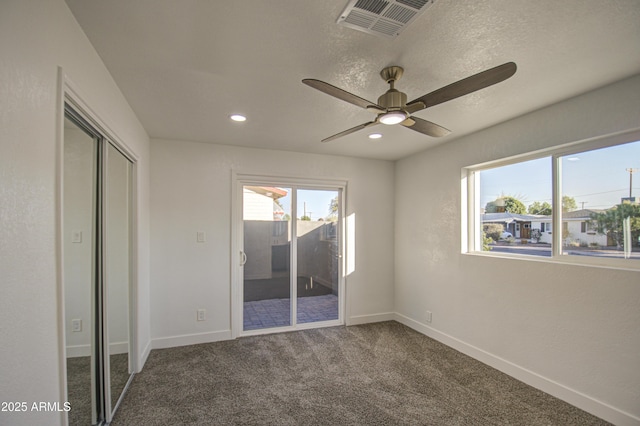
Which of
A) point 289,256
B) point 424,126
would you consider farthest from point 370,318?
point 424,126

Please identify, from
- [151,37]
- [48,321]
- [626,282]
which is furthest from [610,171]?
[48,321]

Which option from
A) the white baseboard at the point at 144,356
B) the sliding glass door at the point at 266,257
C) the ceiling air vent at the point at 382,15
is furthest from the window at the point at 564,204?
the white baseboard at the point at 144,356

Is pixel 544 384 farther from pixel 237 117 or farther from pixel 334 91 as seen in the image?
pixel 237 117

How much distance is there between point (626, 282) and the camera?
2137 millimetres

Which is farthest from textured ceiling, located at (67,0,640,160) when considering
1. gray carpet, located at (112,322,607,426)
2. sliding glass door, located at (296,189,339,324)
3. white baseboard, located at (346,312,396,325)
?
white baseboard, located at (346,312,396,325)

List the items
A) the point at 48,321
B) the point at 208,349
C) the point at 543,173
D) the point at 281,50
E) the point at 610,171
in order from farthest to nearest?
the point at 208,349 → the point at 543,173 → the point at 610,171 → the point at 281,50 → the point at 48,321

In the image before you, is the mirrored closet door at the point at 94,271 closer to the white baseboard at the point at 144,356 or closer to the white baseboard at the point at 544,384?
the white baseboard at the point at 144,356

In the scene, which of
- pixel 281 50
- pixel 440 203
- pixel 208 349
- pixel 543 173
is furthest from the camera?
pixel 440 203

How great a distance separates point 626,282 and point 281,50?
2755 mm

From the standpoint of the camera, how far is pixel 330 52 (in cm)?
182

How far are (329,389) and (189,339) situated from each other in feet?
6.16

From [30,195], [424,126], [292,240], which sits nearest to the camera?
[30,195]

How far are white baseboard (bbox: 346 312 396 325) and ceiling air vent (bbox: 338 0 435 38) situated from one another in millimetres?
3684

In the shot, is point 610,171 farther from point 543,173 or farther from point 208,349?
point 208,349
